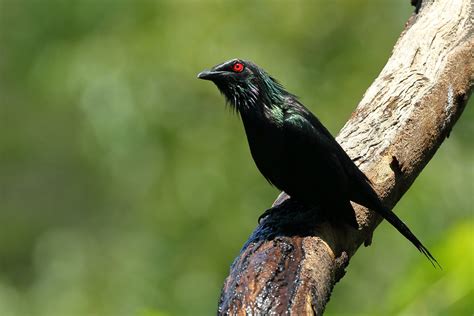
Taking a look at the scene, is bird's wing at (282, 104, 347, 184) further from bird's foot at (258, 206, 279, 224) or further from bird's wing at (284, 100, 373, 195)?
bird's foot at (258, 206, 279, 224)

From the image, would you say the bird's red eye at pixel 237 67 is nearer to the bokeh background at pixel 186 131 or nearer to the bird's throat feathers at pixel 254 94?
the bird's throat feathers at pixel 254 94

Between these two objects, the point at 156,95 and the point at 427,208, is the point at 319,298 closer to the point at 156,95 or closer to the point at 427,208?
the point at 427,208

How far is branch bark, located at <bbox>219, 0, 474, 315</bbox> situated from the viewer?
11.6 feet

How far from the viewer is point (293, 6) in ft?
33.4

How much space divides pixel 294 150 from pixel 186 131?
184 inches

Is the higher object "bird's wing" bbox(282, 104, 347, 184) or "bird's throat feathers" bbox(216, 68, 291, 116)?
"bird's throat feathers" bbox(216, 68, 291, 116)

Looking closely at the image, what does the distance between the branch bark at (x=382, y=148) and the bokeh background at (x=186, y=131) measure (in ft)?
9.91

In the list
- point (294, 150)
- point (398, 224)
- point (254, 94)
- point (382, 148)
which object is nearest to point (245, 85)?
point (254, 94)

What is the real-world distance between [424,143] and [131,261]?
19.1ft

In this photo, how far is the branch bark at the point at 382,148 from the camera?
11.6ft

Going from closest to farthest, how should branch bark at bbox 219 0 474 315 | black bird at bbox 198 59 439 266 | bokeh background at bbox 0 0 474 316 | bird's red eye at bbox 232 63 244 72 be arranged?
branch bark at bbox 219 0 474 315 < black bird at bbox 198 59 439 266 < bird's red eye at bbox 232 63 244 72 < bokeh background at bbox 0 0 474 316

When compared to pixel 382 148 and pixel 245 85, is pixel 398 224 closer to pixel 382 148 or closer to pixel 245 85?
pixel 382 148

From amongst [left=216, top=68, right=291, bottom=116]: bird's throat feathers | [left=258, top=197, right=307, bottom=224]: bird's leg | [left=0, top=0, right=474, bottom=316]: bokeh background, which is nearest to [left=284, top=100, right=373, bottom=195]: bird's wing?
[left=216, top=68, right=291, bottom=116]: bird's throat feathers

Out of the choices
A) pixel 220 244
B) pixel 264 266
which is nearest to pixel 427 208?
pixel 220 244
